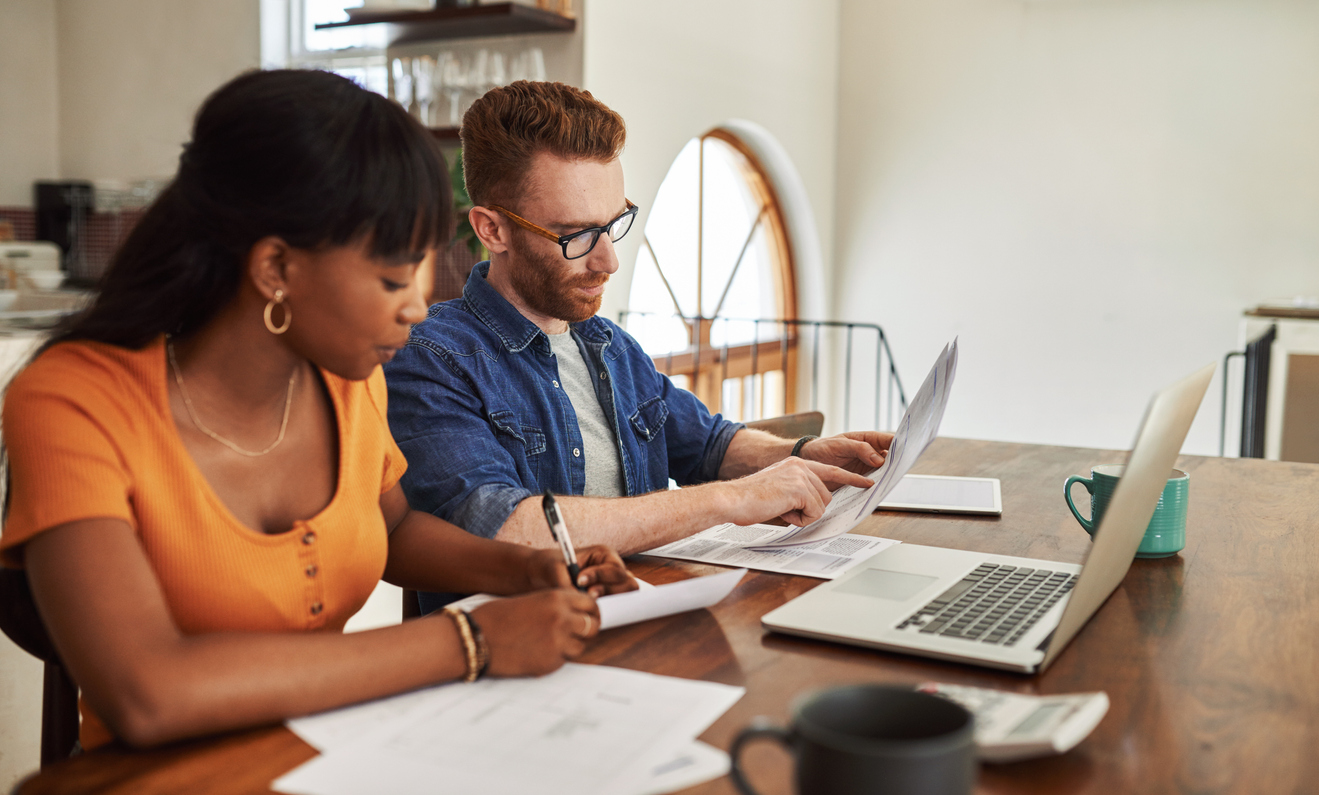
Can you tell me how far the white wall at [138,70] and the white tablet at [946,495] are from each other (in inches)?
156

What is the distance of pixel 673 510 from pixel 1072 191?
4193mm

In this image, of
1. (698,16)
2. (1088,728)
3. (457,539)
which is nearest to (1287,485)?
(1088,728)

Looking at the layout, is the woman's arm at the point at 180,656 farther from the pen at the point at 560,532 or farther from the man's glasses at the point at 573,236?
the man's glasses at the point at 573,236

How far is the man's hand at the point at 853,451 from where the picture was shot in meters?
1.56

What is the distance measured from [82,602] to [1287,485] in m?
1.72

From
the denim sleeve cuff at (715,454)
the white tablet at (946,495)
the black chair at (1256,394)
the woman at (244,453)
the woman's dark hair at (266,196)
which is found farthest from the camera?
the black chair at (1256,394)

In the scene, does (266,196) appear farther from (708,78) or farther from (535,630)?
(708,78)

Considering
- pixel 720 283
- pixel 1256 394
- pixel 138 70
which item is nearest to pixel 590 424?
pixel 1256 394

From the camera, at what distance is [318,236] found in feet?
2.92

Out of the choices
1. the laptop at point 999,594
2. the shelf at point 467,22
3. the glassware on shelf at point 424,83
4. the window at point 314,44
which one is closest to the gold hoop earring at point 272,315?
the laptop at point 999,594

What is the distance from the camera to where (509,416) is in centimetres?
143

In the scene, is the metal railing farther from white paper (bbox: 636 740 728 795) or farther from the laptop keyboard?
→ white paper (bbox: 636 740 728 795)

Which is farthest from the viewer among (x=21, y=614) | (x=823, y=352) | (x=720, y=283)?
(x=823, y=352)

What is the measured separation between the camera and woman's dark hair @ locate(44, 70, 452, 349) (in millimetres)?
878
